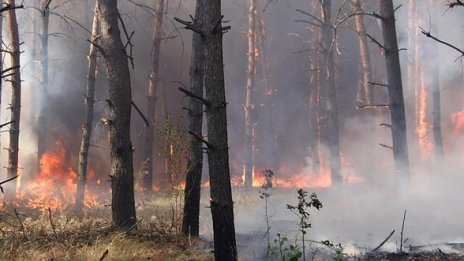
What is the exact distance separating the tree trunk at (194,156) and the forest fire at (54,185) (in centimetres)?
696

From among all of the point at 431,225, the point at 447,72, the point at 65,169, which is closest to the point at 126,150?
the point at 431,225

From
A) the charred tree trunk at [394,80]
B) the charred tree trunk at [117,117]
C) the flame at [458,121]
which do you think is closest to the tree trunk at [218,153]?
the charred tree trunk at [117,117]

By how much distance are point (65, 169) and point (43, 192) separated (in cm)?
330

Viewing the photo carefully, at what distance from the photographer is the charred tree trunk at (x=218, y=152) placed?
545cm

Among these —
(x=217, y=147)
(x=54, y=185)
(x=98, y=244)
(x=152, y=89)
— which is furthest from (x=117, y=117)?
(x=54, y=185)

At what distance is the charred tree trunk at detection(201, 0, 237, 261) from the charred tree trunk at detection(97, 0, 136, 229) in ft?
9.36

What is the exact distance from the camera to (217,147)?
18.0ft

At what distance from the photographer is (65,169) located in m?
19.8

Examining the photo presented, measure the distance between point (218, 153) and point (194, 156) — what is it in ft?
9.44

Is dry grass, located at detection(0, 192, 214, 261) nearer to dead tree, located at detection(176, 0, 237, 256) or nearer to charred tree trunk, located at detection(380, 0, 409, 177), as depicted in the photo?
dead tree, located at detection(176, 0, 237, 256)

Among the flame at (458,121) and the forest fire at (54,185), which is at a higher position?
the flame at (458,121)

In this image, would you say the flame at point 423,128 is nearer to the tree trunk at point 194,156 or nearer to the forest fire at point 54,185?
the forest fire at point 54,185

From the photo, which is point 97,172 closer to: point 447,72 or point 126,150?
point 126,150

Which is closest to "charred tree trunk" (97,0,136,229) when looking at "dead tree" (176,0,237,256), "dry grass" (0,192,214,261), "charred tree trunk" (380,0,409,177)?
"dry grass" (0,192,214,261)
